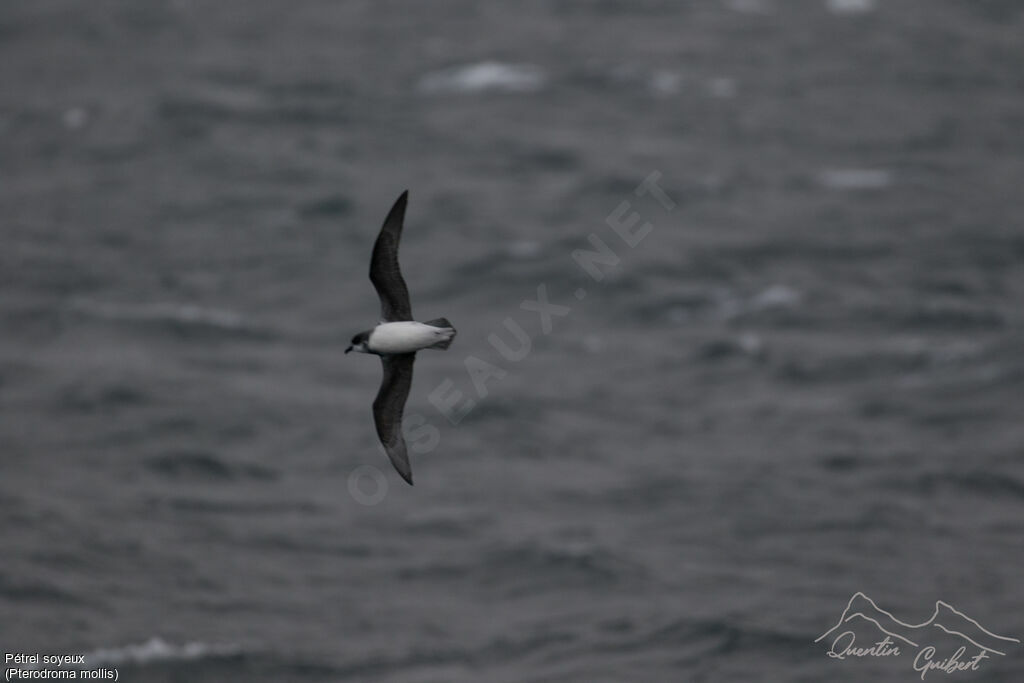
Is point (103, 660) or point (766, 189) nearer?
point (103, 660)

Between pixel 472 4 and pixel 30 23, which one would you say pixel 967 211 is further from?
pixel 30 23

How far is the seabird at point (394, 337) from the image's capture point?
1717 centimetres

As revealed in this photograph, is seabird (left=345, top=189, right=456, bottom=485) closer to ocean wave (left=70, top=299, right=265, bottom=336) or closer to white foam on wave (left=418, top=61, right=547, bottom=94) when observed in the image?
ocean wave (left=70, top=299, right=265, bottom=336)

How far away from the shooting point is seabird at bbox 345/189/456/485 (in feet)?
56.3

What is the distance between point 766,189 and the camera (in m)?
52.8

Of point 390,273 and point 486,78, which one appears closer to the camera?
point 390,273

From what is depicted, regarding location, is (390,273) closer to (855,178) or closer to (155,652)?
(155,652)

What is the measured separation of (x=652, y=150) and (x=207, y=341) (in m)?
18.6

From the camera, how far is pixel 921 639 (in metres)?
32.1

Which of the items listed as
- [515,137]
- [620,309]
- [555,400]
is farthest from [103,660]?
[515,137]

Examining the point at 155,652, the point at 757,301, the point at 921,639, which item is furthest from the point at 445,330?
the point at 757,301

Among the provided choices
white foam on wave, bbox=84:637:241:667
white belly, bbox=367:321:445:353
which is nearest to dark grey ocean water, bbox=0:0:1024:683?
white foam on wave, bbox=84:637:241:667

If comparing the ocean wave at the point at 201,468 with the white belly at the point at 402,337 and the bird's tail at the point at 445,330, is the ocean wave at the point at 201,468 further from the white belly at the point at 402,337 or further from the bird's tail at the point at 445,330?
the bird's tail at the point at 445,330

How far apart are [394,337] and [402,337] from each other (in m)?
0.10
